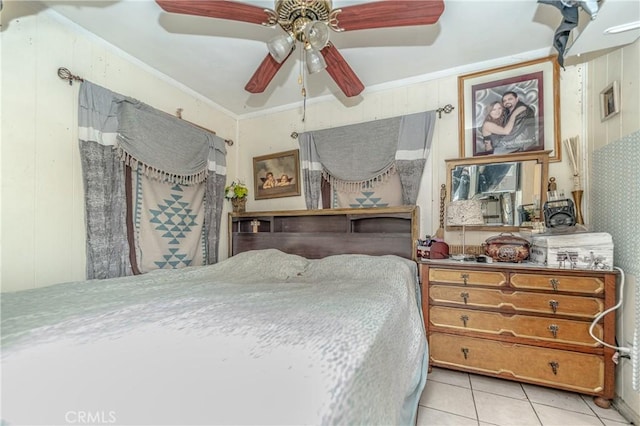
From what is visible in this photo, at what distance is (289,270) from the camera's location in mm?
2168

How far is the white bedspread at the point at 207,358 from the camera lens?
621 mm

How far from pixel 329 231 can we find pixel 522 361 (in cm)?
181

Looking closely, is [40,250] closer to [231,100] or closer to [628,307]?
[231,100]

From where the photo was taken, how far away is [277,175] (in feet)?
10.3

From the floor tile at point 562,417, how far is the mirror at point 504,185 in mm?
1233

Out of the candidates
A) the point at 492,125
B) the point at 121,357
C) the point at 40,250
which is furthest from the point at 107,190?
the point at 492,125

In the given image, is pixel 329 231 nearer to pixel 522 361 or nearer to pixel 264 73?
pixel 264 73

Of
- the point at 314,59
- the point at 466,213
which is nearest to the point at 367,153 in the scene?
the point at 466,213

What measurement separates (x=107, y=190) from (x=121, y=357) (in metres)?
1.70

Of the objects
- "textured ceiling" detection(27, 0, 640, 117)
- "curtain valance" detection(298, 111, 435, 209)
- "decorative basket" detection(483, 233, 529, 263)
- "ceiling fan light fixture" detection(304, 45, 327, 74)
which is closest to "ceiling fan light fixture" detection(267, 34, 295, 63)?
"ceiling fan light fixture" detection(304, 45, 327, 74)

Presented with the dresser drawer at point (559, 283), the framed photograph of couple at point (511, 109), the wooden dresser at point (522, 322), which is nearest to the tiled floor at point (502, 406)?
the wooden dresser at point (522, 322)

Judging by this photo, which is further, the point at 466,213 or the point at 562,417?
the point at 466,213

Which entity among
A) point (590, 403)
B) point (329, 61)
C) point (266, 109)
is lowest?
point (590, 403)

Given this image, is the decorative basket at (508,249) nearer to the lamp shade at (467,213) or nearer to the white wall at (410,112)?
the lamp shade at (467,213)
